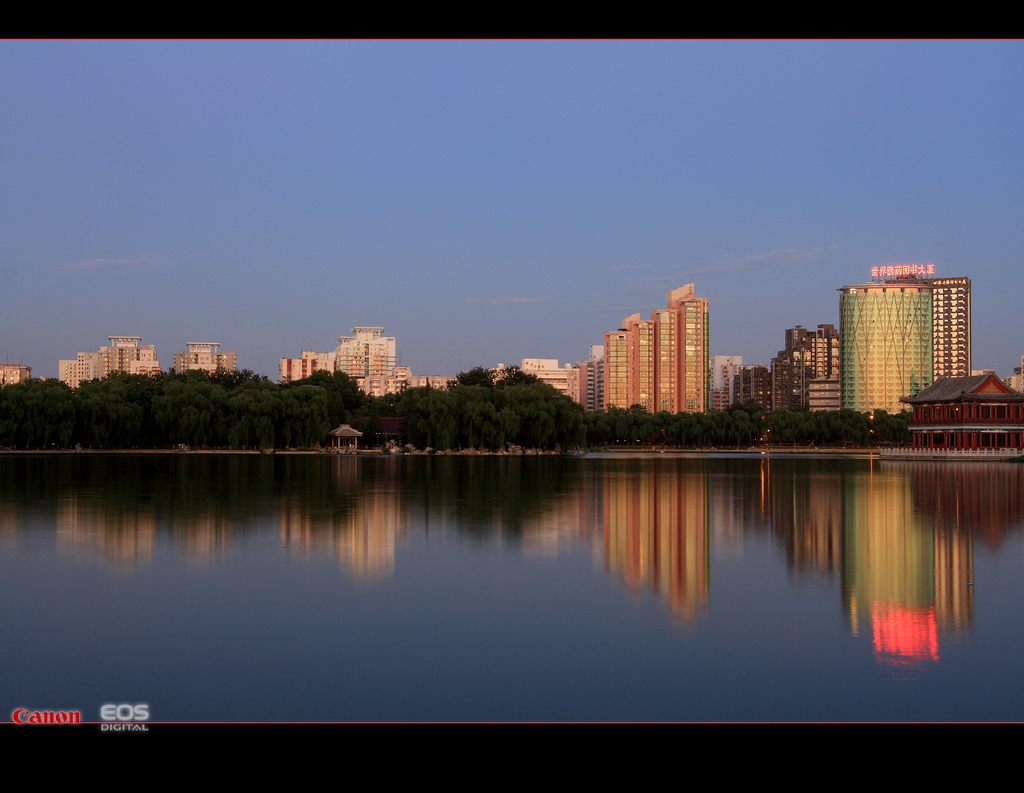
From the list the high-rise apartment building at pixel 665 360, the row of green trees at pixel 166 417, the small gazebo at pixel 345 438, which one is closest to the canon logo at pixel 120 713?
the row of green trees at pixel 166 417

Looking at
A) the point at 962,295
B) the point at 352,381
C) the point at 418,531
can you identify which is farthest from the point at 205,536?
the point at 962,295

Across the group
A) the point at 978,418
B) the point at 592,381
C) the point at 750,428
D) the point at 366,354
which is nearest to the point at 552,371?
the point at 592,381

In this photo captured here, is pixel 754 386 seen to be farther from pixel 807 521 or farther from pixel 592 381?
pixel 807 521

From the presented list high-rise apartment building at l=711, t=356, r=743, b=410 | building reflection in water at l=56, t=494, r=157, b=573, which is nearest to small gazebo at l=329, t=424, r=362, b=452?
building reflection in water at l=56, t=494, r=157, b=573

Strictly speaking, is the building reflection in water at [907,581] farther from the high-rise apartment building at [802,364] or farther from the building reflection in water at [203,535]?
the high-rise apartment building at [802,364]

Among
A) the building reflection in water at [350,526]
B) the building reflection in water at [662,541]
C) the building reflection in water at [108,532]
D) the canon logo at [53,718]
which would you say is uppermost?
the canon logo at [53,718]
